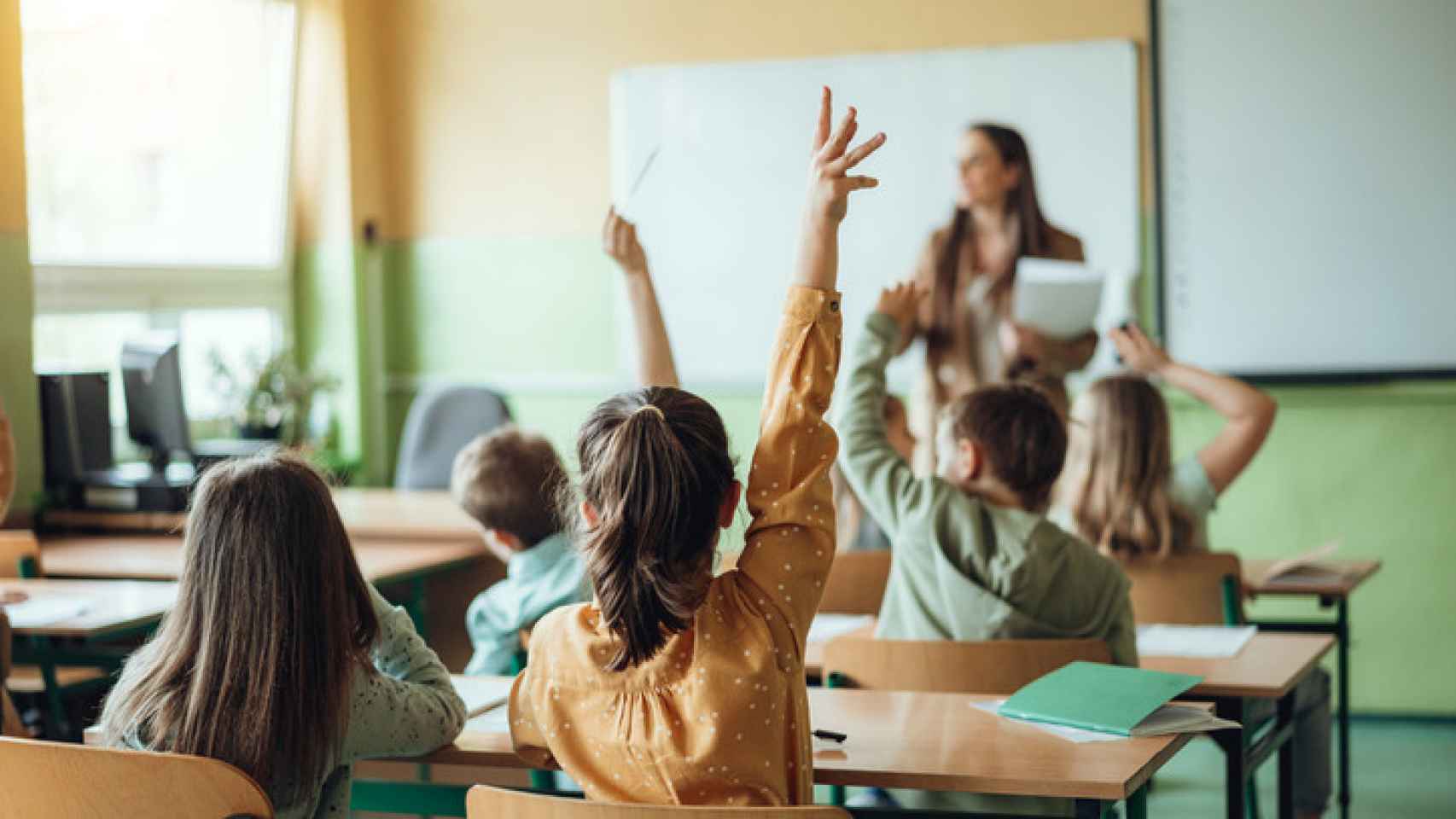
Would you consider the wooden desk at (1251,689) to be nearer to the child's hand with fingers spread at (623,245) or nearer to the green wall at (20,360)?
the child's hand with fingers spread at (623,245)

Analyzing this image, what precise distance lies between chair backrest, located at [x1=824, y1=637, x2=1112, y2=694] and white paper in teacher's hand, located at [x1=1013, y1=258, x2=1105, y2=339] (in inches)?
93.3

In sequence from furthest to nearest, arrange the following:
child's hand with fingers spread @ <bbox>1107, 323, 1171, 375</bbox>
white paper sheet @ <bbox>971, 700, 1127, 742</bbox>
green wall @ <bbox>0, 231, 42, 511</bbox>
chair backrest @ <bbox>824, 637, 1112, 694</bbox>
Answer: green wall @ <bbox>0, 231, 42, 511</bbox>
child's hand with fingers spread @ <bbox>1107, 323, 1171, 375</bbox>
chair backrest @ <bbox>824, 637, 1112, 694</bbox>
white paper sheet @ <bbox>971, 700, 1127, 742</bbox>

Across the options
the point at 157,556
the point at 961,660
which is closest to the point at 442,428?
the point at 157,556

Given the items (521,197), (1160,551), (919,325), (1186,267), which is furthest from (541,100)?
(1160,551)

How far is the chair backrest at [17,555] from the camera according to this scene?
3717 millimetres

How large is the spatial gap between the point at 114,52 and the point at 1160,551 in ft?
12.3

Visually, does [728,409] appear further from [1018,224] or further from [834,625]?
[834,625]

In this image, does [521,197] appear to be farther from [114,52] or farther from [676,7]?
[114,52]

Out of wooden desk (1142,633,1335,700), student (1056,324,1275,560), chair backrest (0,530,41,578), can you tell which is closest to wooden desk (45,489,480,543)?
chair backrest (0,530,41,578)

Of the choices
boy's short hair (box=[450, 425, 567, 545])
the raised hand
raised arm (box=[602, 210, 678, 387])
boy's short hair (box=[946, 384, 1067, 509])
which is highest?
the raised hand

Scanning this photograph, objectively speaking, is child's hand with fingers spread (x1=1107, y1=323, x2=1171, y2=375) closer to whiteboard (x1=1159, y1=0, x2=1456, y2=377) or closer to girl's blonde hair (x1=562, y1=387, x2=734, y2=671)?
girl's blonde hair (x1=562, y1=387, x2=734, y2=671)

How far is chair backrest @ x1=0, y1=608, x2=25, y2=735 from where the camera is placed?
2.87m

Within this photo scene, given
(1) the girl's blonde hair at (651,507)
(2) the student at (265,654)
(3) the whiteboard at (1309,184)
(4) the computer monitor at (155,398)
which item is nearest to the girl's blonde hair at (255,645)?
(2) the student at (265,654)

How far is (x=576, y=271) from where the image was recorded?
232 inches
